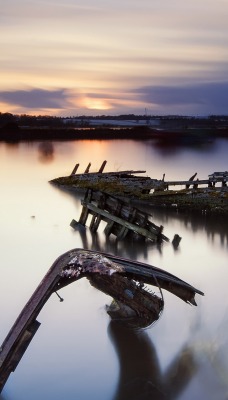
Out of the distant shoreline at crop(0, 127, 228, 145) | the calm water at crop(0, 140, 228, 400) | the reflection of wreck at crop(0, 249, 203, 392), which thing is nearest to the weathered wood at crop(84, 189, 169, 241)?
the calm water at crop(0, 140, 228, 400)

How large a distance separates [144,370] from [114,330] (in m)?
1.53

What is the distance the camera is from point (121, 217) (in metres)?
17.8

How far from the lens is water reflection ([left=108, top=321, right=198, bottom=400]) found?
28.0 ft

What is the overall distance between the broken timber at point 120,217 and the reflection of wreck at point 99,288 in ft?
21.9

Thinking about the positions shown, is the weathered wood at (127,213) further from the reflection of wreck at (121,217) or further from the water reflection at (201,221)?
the water reflection at (201,221)

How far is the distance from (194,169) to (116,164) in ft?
36.4

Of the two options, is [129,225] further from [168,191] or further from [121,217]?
[168,191]

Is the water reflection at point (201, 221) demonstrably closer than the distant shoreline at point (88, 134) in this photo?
Yes

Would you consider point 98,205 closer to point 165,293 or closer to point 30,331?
point 165,293

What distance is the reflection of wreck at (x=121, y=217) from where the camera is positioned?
1728 centimetres

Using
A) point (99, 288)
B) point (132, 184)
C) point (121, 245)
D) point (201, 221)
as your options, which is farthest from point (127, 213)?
point (132, 184)

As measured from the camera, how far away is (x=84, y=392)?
28.3ft

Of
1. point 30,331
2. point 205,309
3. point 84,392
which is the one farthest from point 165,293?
point 30,331

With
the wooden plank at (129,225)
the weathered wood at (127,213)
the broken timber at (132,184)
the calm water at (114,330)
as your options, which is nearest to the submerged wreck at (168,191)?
the broken timber at (132,184)
